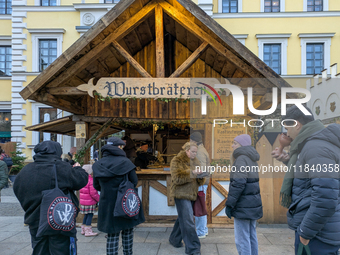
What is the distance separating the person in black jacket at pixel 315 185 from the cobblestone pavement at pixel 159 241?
8.58 ft

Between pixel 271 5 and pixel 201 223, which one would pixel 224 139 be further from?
pixel 271 5

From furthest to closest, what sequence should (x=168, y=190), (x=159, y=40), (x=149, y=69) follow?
(x=149, y=69) → (x=168, y=190) → (x=159, y=40)

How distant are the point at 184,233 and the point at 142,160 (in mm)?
3721

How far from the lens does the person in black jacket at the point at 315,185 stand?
2188 mm

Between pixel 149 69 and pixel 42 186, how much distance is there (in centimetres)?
462

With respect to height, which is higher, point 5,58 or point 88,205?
point 5,58

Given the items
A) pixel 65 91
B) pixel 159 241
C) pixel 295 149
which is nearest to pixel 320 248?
pixel 295 149

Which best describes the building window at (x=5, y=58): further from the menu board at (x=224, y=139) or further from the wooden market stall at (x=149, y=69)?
the menu board at (x=224, y=139)

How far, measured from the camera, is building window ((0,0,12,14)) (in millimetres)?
16047

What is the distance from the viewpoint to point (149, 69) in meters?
7.02

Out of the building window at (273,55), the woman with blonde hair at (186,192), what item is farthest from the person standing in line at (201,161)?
the building window at (273,55)

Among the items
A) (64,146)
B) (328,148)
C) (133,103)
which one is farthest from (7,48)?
(328,148)

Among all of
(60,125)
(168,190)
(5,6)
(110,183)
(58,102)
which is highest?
(5,6)

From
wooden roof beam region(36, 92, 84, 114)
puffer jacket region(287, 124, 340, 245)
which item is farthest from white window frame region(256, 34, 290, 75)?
puffer jacket region(287, 124, 340, 245)
